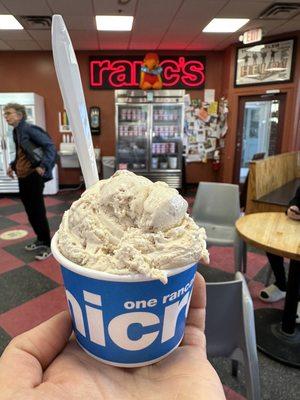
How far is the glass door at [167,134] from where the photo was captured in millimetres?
5992

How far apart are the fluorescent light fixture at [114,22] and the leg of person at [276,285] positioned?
408 cm

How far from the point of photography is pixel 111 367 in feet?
2.47

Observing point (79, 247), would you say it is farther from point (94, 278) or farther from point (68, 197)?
point (68, 197)

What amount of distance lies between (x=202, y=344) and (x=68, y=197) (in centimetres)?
543

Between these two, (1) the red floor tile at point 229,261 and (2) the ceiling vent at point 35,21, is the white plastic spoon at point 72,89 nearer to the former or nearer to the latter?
(1) the red floor tile at point 229,261

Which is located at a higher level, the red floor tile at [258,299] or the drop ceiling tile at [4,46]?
the drop ceiling tile at [4,46]

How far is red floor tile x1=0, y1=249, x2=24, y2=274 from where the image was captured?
9.58ft

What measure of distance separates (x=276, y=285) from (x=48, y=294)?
196cm

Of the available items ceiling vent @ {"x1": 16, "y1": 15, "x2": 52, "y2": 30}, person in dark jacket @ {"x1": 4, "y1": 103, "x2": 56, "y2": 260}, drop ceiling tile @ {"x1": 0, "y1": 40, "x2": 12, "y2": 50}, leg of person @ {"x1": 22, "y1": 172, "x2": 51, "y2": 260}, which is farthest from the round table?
drop ceiling tile @ {"x1": 0, "y1": 40, "x2": 12, "y2": 50}

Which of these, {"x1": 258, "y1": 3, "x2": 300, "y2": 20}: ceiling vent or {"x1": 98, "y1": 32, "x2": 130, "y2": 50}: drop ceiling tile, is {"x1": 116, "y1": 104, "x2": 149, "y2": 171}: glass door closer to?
{"x1": 98, "y1": 32, "x2": 130, "y2": 50}: drop ceiling tile

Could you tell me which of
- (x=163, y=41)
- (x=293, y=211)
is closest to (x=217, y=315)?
(x=293, y=211)

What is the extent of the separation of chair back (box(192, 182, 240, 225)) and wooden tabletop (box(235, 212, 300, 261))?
676mm

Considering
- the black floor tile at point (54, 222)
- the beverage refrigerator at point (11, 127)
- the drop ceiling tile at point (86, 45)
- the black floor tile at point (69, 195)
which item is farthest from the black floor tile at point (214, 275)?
the drop ceiling tile at point (86, 45)

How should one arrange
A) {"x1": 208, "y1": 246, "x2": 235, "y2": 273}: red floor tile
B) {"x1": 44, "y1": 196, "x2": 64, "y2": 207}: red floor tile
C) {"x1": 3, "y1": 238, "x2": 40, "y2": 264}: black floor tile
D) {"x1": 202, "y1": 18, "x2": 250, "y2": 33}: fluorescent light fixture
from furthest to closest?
{"x1": 44, "y1": 196, "x2": 64, "y2": 207}: red floor tile
{"x1": 202, "y1": 18, "x2": 250, "y2": 33}: fluorescent light fixture
{"x1": 3, "y1": 238, "x2": 40, "y2": 264}: black floor tile
{"x1": 208, "y1": 246, "x2": 235, "y2": 273}: red floor tile
